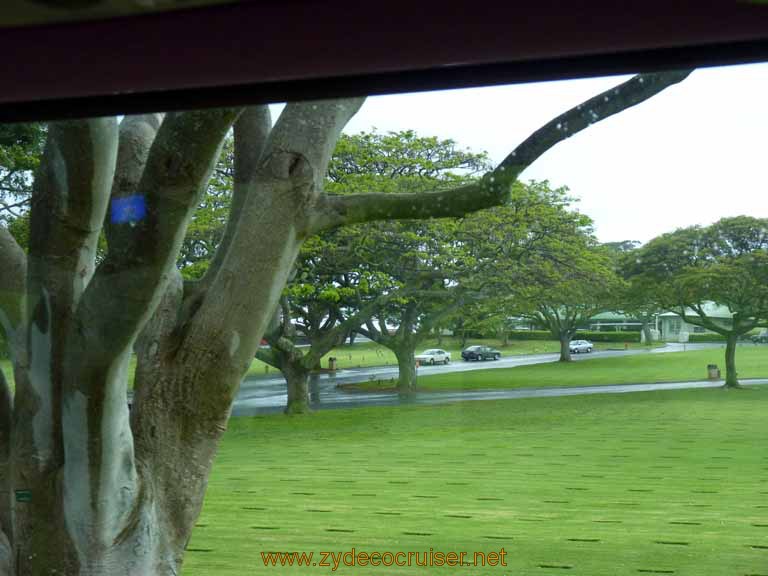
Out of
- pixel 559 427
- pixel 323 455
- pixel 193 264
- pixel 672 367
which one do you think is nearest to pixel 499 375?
pixel 559 427

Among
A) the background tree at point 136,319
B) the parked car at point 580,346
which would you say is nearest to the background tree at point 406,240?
the background tree at point 136,319

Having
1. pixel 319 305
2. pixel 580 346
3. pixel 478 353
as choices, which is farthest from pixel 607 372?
pixel 319 305

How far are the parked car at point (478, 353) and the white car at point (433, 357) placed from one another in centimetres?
5

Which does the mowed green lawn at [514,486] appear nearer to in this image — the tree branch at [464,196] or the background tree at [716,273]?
Result: the background tree at [716,273]

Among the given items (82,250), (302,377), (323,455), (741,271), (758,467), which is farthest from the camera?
(323,455)

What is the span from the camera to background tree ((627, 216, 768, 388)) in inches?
81.4

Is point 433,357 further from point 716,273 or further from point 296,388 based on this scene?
point 716,273

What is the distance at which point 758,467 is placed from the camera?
2344 millimetres

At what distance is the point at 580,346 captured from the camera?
224cm

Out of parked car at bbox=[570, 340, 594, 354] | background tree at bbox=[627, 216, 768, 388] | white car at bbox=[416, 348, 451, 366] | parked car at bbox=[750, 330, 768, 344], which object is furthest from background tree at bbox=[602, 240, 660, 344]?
white car at bbox=[416, 348, 451, 366]

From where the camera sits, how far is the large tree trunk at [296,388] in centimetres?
246

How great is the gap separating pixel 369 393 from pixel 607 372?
71cm

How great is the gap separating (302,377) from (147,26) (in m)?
1.47

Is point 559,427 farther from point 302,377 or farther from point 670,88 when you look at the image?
point 670,88
